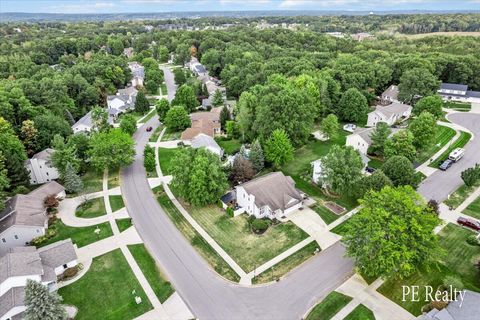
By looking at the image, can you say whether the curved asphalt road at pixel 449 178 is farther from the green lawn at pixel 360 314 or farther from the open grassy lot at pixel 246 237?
the green lawn at pixel 360 314

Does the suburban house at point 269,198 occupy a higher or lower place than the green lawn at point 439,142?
higher

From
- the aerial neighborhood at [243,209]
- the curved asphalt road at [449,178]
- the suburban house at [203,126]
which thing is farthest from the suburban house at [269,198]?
the suburban house at [203,126]

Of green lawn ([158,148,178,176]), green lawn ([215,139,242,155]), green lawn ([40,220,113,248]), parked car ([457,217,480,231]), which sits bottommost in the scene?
green lawn ([215,139,242,155])

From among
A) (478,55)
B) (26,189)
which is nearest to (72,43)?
(26,189)

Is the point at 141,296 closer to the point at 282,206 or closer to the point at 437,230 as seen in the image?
the point at 282,206

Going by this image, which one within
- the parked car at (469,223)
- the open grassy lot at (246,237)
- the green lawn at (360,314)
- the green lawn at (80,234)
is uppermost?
the parked car at (469,223)

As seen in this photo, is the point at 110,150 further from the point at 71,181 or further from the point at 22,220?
the point at 22,220

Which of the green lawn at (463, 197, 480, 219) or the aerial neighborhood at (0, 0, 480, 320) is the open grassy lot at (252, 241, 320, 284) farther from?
the green lawn at (463, 197, 480, 219)

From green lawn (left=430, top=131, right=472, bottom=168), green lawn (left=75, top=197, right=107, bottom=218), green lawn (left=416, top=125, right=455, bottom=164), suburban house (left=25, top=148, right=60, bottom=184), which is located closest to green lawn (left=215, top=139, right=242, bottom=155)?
green lawn (left=75, top=197, right=107, bottom=218)
